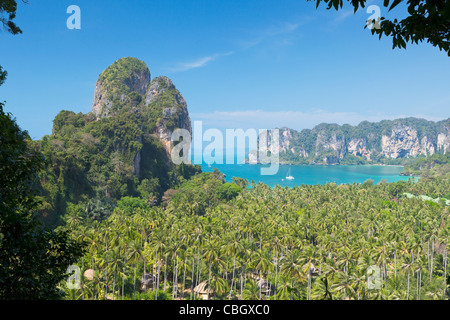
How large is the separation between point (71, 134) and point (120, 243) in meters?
36.9

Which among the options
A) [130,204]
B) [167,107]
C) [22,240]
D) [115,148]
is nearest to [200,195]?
[130,204]

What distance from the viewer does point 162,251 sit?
89.2ft

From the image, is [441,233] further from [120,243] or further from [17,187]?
[17,187]

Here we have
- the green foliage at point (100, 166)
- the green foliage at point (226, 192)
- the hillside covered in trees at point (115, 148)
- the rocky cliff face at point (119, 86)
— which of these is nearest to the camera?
the green foliage at point (100, 166)

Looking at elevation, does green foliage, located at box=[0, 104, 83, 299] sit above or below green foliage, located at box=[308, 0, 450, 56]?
below

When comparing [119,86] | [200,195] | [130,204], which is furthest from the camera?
[119,86]

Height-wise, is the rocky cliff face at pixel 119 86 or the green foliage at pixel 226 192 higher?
the rocky cliff face at pixel 119 86

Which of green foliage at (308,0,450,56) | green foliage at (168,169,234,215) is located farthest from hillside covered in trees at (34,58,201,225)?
green foliage at (308,0,450,56)

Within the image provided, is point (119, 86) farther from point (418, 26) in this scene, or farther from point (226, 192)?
point (418, 26)

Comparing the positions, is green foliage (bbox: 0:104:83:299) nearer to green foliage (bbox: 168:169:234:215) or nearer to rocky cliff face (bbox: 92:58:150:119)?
green foliage (bbox: 168:169:234:215)

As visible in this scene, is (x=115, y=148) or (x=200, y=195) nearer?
(x=200, y=195)

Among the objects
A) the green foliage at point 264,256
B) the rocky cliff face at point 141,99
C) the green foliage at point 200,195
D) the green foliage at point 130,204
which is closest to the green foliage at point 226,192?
the green foliage at point 200,195

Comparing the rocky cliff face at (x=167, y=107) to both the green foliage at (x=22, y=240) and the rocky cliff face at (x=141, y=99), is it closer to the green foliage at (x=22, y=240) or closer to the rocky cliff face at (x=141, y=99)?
the rocky cliff face at (x=141, y=99)

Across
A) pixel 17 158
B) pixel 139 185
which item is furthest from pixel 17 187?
pixel 139 185
